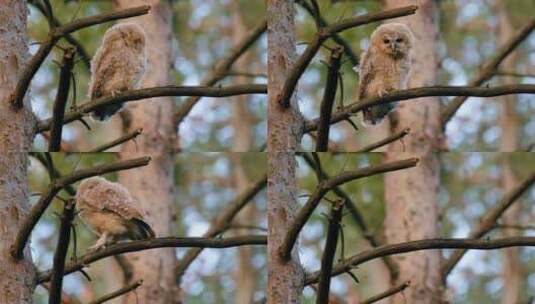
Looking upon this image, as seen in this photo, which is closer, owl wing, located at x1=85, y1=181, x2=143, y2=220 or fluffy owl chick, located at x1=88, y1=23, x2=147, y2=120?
owl wing, located at x1=85, y1=181, x2=143, y2=220

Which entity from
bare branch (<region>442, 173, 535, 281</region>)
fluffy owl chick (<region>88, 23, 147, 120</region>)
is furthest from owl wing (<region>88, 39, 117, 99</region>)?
bare branch (<region>442, 173, 535, 281</region>)

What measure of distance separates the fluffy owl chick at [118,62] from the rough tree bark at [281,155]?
28.8 inches

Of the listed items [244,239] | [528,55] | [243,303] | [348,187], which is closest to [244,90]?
[244,239]

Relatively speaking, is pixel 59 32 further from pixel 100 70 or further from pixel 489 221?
pixel 489 221

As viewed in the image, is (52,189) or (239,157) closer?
(52,189)

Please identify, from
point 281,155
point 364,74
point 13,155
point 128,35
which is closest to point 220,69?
point 128,35

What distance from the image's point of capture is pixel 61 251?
9.81 ft

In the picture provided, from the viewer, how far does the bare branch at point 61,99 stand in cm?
298

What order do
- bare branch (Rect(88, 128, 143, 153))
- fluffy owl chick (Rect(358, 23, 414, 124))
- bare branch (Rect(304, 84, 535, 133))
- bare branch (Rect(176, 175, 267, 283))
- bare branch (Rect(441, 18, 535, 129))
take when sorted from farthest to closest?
bare branch (Rect(441, 18, 535, 129))
fluffy owl chick (Rect(358, 23, 414, 124))
bare branch (Rect(176, 175, 267, 283))
bare branch (Rect(88, 128, 143, 153))
bare branch (Rect(304, 84, 535, 133))

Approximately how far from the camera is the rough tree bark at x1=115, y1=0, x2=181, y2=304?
3.77 m

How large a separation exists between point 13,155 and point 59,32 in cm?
40

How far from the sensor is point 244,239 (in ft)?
10.2

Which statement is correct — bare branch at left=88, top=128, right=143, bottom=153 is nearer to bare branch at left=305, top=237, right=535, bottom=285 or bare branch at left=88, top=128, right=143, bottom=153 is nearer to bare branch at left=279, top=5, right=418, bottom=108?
bare branch at left=279, top=5, right=418, bottom=108

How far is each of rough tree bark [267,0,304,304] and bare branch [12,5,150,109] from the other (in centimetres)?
41
